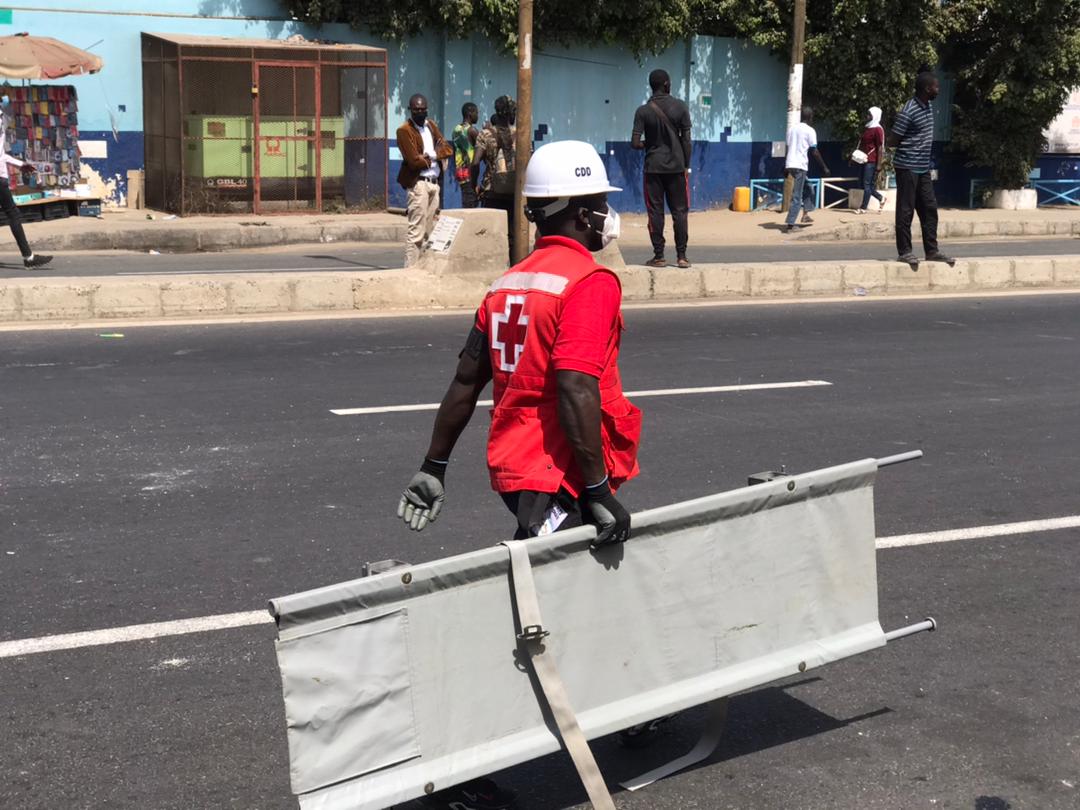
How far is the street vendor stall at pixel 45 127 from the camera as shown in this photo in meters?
20.2

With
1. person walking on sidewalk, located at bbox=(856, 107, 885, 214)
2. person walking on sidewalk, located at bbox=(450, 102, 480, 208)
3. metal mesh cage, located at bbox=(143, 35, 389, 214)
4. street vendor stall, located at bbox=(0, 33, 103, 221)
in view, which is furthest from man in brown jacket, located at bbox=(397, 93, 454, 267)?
person walking on sidewalk, located at bbox=(856, 107, 885, 214)

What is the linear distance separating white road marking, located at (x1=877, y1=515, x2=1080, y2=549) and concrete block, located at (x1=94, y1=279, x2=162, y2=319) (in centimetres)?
718

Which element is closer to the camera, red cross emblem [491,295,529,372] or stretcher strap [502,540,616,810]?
stretcher strap [502,540,616,810]

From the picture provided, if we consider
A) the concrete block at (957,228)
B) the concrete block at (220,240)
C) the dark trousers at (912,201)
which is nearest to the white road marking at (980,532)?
the dark trousers at (912,201)

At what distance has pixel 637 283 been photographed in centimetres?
1341

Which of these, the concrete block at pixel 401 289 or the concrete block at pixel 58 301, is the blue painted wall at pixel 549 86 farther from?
the concrete block at pixel 58 301

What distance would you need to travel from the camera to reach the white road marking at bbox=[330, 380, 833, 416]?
845cm

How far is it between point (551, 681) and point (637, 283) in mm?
10020

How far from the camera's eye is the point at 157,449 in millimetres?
7387

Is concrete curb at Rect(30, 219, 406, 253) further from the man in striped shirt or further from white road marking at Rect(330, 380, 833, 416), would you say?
white road marking at Rect(330, 380, 833, 416)

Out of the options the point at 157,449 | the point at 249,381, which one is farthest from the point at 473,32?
the point at 157,449

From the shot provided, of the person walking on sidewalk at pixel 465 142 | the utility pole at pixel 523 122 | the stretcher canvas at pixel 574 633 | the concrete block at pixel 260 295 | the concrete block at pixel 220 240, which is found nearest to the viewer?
the stretcher canvas at pixel 574 633

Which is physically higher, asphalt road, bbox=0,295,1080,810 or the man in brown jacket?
the man in brown jacket

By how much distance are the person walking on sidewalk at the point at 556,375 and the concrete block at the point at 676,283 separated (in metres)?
9.63
